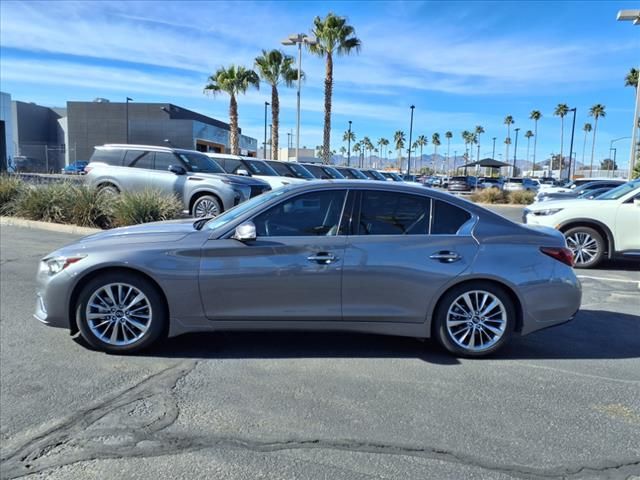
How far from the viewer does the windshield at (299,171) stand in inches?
677

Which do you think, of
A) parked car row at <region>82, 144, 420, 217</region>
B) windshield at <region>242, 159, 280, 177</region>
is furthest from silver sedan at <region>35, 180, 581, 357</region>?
windshield at <region>242, 159, 280, 177</region>

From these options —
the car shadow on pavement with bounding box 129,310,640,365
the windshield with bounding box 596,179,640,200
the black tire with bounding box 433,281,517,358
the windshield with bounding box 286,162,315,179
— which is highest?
the windshield with bounding box 286,162,315,179

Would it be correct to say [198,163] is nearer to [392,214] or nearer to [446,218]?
[392,214]

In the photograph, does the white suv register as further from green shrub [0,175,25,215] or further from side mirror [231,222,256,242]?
green shrub [0,175,25,215]

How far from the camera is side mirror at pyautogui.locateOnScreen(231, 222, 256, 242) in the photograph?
169 inches

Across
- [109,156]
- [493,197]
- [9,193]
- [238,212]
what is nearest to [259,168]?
[109,156]

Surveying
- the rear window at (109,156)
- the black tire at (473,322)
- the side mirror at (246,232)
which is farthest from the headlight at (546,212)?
the rear window at (109,156)

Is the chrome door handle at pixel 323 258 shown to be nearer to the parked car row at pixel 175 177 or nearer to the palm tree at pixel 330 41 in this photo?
the parked car row at pixel 175 177

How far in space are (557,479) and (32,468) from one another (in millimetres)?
2967

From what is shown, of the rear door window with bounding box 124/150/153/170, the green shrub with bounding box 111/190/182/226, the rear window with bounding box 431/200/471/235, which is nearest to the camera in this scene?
the rear window with bounding box 431/200/471/235

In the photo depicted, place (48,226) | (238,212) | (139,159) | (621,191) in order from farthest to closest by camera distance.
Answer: (139,159)
(48,226)
(621,191)
(238,212)

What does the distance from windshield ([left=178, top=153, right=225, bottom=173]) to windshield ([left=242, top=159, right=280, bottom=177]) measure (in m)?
2.04

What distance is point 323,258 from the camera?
443 centimetres

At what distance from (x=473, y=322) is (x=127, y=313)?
3070 millimetres
